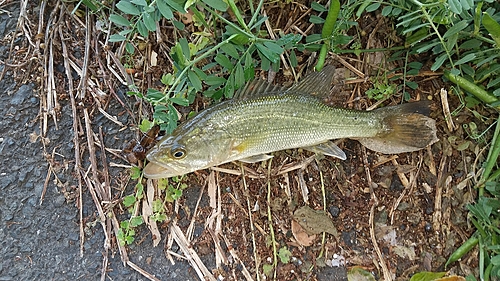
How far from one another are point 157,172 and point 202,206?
0.50m


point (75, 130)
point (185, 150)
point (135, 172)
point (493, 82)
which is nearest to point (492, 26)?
point (493, 82)

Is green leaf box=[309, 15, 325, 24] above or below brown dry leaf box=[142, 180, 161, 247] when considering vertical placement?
above

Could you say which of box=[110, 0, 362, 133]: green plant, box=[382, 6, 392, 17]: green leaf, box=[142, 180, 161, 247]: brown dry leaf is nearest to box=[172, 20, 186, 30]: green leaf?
box=[110, 0, 362, 133]: green plant

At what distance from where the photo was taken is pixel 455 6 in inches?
112

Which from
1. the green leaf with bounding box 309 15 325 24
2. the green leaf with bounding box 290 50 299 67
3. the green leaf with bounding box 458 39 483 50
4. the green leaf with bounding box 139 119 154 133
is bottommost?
the green leaf with bounding box 139 119 154 133

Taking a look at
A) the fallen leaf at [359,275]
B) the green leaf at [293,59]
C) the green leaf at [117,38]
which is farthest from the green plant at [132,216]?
the fallen leaf at [359,275]

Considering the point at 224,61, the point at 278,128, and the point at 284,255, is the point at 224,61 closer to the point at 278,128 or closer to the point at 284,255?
the point at 278,128

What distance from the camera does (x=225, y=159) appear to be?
342 centimetres

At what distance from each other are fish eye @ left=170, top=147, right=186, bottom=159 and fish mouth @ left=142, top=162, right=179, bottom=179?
12 centimetres

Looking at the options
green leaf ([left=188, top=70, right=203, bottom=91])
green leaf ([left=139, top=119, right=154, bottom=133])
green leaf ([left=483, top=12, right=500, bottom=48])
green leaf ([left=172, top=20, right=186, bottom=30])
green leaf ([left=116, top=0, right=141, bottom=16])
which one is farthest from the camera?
green leaf ([left=139, top=119, right=154, bottom=133])

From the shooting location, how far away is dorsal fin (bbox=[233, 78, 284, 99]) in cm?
342

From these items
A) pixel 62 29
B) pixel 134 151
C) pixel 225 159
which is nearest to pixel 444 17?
pixel 225 159

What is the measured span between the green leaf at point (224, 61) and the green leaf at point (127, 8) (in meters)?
0.60

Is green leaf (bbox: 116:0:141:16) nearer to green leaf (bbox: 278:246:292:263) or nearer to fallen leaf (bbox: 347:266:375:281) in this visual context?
green leaf (bbox: 278:246:292:263)
